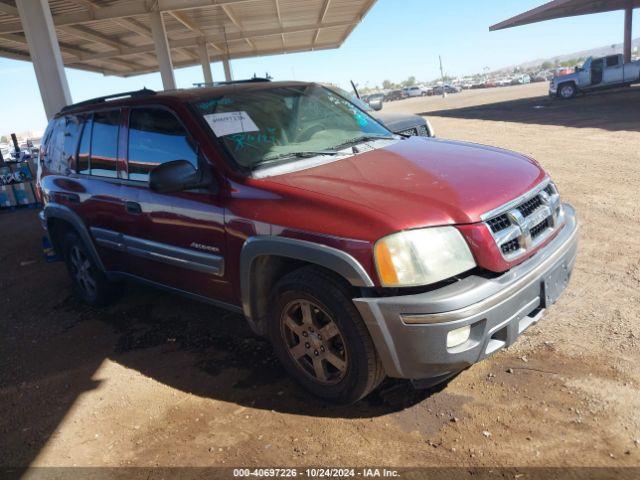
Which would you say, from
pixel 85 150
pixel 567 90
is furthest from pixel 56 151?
pixel 567 90

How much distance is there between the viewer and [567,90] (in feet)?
81.1

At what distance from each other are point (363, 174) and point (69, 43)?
17884 mm

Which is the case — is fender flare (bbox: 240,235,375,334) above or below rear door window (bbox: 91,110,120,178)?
below

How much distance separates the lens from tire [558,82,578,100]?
2453 cm

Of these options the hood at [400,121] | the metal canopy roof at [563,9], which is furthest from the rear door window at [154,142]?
the metal canopy roof at [563,9]

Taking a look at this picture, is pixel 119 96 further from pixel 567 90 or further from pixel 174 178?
pixel 567 90

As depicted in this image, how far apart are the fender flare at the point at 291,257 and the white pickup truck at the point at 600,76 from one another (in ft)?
85.2

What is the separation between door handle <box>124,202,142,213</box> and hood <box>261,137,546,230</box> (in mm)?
1313

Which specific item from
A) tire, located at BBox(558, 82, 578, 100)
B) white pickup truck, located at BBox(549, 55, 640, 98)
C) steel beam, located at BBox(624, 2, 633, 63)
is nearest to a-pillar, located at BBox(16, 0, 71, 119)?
white pickup truck, located at BBox(549, 55, 640, 98)

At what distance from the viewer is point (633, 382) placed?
2.84 m

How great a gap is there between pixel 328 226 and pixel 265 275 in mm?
673

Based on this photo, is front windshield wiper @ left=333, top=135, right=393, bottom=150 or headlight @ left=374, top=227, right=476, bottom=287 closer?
headlight @ left=374, top=227, right=476, bottom=287

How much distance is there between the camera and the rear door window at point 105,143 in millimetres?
4027

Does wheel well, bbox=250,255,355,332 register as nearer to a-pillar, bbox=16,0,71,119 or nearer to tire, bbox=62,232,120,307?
tire, bbox=62,232,120,307
